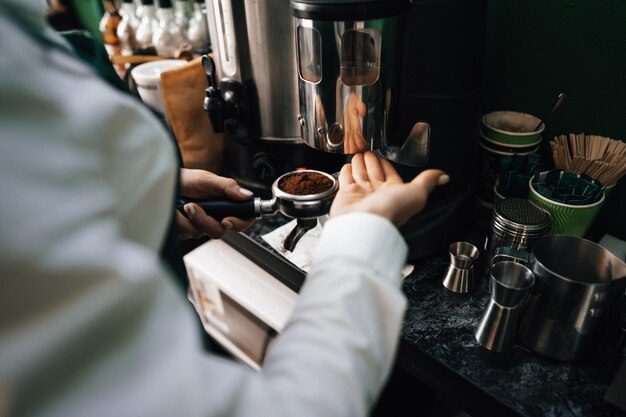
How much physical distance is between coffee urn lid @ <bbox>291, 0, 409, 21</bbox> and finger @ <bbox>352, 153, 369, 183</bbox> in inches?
8.1

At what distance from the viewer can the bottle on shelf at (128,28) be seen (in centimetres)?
153

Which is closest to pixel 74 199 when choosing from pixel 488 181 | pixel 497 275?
pixel 497 275

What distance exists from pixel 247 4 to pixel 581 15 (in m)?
0.66

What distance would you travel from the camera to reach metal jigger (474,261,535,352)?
2.06 ft

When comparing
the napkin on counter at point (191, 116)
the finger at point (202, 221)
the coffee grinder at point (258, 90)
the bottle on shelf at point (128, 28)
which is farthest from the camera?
the bottle on shelf at point (128, 28)

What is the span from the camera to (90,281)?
0.85 feet

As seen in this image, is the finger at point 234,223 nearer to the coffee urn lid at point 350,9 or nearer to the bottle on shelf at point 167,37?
the coffee urn lid at point 350,9

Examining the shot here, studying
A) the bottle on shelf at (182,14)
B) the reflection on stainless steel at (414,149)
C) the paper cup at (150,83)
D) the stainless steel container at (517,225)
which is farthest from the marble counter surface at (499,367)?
the bottle on shelf at (182,14)

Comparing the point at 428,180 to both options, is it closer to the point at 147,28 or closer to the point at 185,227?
the point at 185,227

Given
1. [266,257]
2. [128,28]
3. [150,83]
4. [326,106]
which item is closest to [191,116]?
[150,83]

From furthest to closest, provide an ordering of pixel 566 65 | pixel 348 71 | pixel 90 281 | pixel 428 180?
pixel 566 65 < pixel 348 71 < pixel 428 180 < pixel 90 281

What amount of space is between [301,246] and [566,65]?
0.67 meters

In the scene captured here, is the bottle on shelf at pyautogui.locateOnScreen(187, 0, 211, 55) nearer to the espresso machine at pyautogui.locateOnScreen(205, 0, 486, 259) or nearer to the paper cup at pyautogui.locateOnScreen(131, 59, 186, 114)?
the paper cup at pyautogui.locateOnScreen(131, 59, 186, 114)

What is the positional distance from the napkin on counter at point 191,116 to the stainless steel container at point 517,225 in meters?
0.74
